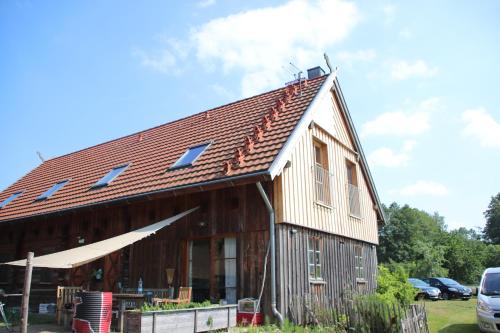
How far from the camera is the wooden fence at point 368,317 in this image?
8.08 metres

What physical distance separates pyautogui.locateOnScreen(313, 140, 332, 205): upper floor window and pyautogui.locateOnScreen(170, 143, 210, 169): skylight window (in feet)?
11.0

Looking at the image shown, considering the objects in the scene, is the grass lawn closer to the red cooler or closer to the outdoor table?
the outdoor table

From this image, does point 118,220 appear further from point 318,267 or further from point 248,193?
point 318,267

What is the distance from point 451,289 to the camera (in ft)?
83.6

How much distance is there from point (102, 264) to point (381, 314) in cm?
888

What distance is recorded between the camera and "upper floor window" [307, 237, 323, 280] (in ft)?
39.5

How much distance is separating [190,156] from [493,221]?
75163 mm

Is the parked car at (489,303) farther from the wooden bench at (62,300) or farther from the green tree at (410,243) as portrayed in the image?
the green tree at (410,243)

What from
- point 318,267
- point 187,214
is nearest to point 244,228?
point 187,214

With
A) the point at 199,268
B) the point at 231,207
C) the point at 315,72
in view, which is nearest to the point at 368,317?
the point at 231,207

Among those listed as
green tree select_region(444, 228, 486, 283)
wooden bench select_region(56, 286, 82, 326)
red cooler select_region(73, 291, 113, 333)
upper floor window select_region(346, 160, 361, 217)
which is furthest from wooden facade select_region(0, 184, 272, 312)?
green tree select_region(444, 228, 486, 283)

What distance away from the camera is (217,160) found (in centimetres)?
1216

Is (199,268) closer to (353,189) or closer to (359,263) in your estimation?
(359,263)

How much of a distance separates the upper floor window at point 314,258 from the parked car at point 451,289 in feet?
53.7
